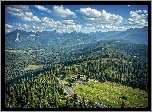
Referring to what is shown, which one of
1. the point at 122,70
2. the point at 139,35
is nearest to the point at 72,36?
the point at 122,70

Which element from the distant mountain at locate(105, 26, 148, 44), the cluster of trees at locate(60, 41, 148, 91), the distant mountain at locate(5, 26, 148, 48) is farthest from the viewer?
the cluster of trees at locate(60, 41, 148, 91)

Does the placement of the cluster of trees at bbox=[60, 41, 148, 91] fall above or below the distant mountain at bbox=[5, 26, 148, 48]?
below

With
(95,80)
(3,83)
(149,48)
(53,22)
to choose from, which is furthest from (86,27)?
(95,80)

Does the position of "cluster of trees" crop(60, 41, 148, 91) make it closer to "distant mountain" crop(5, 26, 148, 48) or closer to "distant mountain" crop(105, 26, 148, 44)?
"distant mountain" crop(105, 26, 148, 44)

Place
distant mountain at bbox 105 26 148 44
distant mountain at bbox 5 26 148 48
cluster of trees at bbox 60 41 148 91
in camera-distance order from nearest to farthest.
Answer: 1. distant mountain at bbox 105 26 148 44
2. distant mountain at bbox 5 26 148 48
3. cluster of trees at bbox 60 41 148 91

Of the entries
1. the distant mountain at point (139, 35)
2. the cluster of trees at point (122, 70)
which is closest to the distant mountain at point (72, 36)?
the distant mountain at point (139, 35)

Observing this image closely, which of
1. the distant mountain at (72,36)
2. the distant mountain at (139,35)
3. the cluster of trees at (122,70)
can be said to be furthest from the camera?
the cluster of trees at (122,70)

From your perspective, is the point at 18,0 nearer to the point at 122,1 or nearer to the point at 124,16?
the point at 122,1

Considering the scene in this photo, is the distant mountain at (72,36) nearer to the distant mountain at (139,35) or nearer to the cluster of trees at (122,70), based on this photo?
the distant mountain at (139,35)

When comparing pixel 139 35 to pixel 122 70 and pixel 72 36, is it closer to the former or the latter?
pixel 122 70

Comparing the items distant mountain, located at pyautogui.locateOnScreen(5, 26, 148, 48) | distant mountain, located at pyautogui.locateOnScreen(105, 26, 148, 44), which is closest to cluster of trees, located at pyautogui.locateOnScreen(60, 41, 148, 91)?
distant mountain, located at pyautogui.locateOnScreen(105, 26, 148, 44)

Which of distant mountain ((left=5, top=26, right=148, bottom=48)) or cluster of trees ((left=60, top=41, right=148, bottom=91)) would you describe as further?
cluster of trees ((left=60, top=41, right=148, bottom=91))
